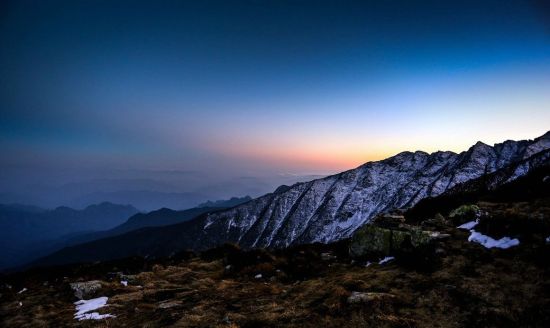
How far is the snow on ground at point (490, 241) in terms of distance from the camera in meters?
17.1

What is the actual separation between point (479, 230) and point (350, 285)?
38.4ft

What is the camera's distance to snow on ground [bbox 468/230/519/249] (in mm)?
17128

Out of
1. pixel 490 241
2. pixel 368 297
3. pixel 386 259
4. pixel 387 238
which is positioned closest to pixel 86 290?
pixel 368 297

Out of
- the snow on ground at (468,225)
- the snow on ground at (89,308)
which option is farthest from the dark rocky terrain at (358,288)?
the snow on ground at (468,225)

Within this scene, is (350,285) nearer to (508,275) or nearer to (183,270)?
(508,275)

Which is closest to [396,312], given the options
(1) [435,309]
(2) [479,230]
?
(1) [435,309]

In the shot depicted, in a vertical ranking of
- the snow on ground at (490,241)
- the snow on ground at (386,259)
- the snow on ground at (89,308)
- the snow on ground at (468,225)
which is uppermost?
the snow on ground at (468,225)

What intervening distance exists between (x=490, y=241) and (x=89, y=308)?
2513cm

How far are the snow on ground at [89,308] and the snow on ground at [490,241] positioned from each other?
2216 centimetres

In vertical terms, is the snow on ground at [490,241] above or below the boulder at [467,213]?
below

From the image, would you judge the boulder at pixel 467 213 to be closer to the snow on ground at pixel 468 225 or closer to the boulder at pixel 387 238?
the snow on ground at pixel 468 225

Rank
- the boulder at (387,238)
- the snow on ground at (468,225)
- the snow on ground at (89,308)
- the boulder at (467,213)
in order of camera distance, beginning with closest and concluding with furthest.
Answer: the snow on ground at (89,308)
the boulder at (387,238)
the snow on ground at (468,225)
the boulder at (467,213)

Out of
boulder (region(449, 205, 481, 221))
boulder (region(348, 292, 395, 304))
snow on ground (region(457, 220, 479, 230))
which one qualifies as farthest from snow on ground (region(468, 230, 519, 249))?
boulder (region(348, 292, 395, 304))

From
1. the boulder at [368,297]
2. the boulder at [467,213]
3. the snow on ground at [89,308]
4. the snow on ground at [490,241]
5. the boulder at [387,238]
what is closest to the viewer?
the boulder at [368,297]
